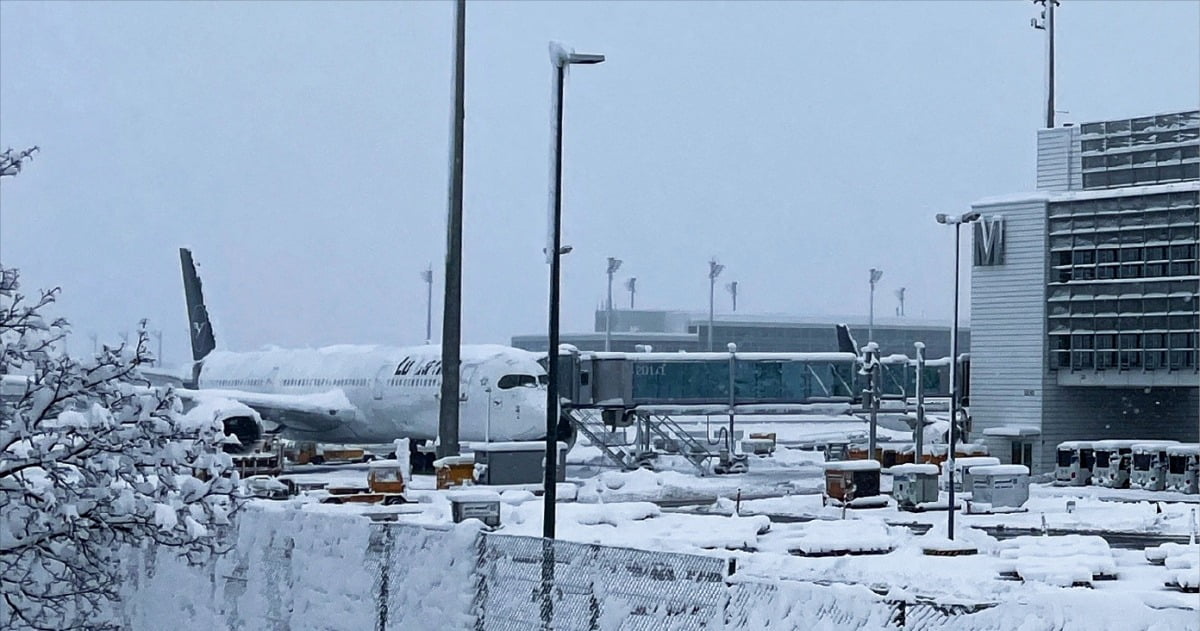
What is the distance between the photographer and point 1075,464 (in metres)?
42.3

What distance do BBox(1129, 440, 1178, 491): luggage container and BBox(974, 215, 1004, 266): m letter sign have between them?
7835 millimetres

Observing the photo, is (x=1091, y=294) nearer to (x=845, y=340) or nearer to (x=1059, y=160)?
(x=1059, y=160)

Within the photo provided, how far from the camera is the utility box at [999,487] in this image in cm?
3312

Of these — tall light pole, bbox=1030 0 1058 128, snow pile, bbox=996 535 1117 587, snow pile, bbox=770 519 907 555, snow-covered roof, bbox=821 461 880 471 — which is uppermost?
tall light pole, bbox=1030 0 1058 128

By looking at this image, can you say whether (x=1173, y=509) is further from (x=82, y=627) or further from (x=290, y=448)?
(x=290, y=448)

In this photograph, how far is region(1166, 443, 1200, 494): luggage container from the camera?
3931 centimetres

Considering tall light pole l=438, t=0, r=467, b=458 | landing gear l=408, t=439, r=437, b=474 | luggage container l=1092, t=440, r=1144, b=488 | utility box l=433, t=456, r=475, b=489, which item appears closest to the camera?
tall light pole l=438, t=0, r=467, b=458

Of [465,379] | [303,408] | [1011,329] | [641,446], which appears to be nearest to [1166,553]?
[1011,329]

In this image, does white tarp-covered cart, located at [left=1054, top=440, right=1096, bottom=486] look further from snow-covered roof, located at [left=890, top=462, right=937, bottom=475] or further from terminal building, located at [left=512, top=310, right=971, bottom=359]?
terminal building, located at [left=512, top=310, right=971, bottom=359]

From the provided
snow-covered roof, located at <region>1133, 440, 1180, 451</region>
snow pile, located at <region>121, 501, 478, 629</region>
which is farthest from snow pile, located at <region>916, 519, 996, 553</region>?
snow-covered roof, located at <region>1133, 440, 1180, 451</region>

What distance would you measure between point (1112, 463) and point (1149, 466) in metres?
0.90

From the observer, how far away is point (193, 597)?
16672 millimetres

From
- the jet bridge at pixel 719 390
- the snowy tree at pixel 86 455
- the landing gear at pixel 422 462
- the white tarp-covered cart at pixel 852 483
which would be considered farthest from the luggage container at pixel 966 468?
the snowy tree at pixel 86 455

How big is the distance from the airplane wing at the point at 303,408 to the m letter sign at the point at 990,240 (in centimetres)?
1908
